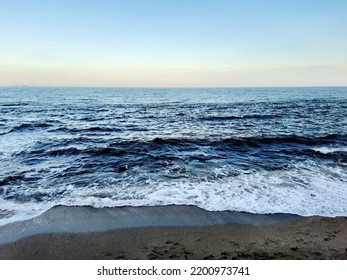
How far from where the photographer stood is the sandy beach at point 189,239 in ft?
16.6

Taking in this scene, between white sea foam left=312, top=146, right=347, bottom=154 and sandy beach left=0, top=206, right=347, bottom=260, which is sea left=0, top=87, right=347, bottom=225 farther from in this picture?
sandy beach left=0, top=206, right=347, bottom=260

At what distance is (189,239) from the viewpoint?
5617mm

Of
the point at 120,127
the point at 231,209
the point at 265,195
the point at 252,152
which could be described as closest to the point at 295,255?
the point at 231,209

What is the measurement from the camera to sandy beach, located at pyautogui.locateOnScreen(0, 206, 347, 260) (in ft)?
16.6

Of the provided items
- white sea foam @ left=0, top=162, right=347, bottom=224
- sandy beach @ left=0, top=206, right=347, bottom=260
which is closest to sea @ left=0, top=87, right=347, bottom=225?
white sea foam @ left=0, top=162, right=347, bottom=224

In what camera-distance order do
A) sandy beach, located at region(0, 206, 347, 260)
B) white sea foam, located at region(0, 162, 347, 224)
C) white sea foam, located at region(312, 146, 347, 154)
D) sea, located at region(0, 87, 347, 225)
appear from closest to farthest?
sandy beach, located at region(0, 206, 347, 260)
white sea foam, located at region(0, 162, 347, 224)
sea, located at region(0, 87, 347, 225)
white sea foam, located at region(312, 146, 347, 154)

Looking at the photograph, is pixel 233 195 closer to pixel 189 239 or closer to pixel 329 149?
pixel 189 239

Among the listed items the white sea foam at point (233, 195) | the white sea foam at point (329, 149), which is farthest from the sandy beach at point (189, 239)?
the white sea foam at point (329, 149)

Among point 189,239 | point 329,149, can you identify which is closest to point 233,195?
point 189,239

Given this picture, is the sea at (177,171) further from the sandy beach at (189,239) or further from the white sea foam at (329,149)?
the sandy beach at (189,239)

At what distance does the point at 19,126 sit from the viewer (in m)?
22.4

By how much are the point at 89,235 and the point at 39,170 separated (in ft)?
21.5
